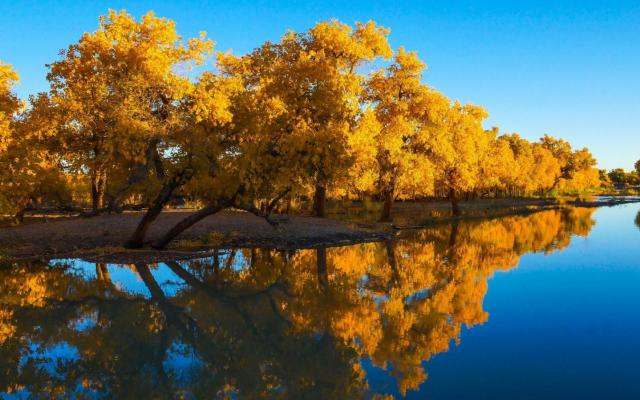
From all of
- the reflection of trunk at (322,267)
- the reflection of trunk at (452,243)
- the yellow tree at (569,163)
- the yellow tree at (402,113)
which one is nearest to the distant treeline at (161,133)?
the reflection of trunk at (322,267)

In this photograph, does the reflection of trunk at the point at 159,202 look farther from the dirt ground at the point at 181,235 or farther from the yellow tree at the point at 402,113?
the yellow tree at the point at 402,113

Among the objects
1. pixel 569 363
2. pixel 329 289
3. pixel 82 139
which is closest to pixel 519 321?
pixel 569 363

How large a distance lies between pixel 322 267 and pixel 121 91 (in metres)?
12.0

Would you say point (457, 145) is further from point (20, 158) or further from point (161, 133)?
point (20, 158)

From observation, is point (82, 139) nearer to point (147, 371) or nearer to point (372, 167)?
point (147, 371)

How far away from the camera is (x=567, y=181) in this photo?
12475 cm

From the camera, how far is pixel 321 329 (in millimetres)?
12117

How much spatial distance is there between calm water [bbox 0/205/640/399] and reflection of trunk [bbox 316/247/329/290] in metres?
0.12

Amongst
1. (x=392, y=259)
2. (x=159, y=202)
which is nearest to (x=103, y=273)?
(x=159, y=202)

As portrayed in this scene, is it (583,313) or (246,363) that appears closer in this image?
(246,363)

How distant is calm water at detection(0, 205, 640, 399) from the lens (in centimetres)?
888

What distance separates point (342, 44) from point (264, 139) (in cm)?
1779

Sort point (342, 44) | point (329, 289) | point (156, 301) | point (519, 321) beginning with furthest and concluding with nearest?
point (342, 44)
point (329, 289)
point (156, 301)
point (519, 321)

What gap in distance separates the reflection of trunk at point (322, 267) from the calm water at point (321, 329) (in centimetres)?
12
